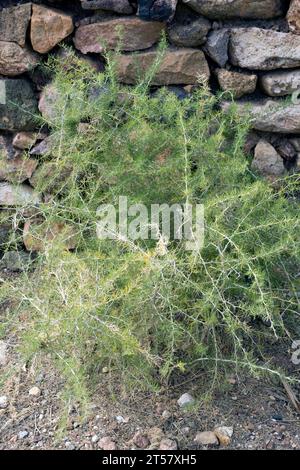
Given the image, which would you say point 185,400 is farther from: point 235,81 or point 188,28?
point 188,28

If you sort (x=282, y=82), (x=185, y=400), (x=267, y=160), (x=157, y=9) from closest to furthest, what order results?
(x=185, y=400)
(x=157, y=9)
(x=282, y=82)
(x=267, y=160)

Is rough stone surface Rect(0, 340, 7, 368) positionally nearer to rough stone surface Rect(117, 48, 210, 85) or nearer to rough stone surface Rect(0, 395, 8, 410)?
rough stone surface Rect(0, 395, 8, 410)

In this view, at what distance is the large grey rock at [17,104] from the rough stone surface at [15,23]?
17 cm

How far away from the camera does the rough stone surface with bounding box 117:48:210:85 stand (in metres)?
2.55

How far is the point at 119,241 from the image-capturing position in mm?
1905

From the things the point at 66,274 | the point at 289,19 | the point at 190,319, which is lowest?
the point at 190,319

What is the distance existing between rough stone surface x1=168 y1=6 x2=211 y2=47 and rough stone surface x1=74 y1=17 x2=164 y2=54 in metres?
0.06

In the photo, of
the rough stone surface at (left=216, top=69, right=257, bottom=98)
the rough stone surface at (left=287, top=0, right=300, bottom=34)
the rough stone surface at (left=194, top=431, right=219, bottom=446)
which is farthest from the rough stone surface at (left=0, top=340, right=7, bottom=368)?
the rough stone surface at (left=287, top=0, right=300, bottom=34)

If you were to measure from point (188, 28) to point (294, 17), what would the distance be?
16.7 inches

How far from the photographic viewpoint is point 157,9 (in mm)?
2479

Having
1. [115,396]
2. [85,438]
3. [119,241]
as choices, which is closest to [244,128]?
[119,241]

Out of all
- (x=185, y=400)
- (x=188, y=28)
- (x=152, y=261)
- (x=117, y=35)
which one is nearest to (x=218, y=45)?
(x=188, y=28)

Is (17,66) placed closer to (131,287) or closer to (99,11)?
(99,11)

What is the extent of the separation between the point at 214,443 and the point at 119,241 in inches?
26.8
